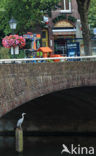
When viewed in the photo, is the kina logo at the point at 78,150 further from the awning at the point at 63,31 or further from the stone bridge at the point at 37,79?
the awning at the point at 63,31

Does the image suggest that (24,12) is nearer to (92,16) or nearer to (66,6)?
(66,6)

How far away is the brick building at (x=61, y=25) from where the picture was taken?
39625 mm

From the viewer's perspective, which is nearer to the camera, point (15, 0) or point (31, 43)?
point (15, 0)

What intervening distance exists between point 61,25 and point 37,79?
2186cm

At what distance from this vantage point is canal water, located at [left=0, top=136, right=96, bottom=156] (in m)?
24.4

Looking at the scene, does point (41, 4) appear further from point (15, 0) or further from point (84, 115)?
point (84, 115)

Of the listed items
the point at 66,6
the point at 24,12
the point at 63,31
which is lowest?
the point at 63,31

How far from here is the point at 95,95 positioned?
24.8 m

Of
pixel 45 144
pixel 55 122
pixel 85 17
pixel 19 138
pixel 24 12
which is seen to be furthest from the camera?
pixel 24 12

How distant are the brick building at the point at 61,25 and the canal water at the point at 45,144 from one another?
12921 millimetres

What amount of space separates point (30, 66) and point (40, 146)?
8.60 metres

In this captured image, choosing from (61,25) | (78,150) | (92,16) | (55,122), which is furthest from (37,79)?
(92,16)

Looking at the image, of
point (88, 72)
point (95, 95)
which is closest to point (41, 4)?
point (95, 95)

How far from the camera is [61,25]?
39.9 metres
